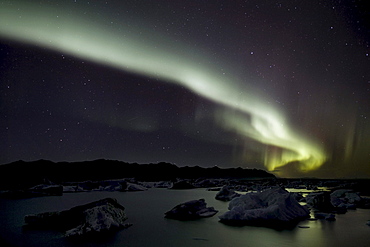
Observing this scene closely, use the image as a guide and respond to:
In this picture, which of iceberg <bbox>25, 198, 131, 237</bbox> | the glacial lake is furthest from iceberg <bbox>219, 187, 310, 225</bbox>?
iceberg <bbox>25, 198, 131, 237</bbox>

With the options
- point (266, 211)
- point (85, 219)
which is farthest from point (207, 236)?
point (85, 219)

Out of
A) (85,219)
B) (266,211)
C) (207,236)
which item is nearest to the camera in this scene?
(207,236)

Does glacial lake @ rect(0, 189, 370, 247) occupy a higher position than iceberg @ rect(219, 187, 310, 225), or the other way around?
iceberg @ rect(219, 187, 310, 225)

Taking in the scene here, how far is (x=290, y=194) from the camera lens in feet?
45.6

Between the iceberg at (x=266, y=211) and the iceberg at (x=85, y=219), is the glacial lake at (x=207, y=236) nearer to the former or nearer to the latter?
the iceberg at (x=85, y=219)

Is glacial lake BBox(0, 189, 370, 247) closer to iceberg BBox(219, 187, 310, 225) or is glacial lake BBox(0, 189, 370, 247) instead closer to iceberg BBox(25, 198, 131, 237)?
iceberg BBox(25, 198, 131, 237)

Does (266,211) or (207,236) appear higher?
(266,211)

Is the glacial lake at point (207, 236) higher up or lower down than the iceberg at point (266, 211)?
lower down

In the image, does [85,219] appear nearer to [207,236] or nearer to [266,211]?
[207,236]

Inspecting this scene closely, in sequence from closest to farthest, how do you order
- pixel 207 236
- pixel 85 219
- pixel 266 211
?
pixel 207 236 < pixel 85 219 < pixel 266 211

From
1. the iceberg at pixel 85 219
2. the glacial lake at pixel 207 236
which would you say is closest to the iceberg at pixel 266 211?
the glacial lake at pixel 207 236

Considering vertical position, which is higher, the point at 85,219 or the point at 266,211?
the point at 266,211

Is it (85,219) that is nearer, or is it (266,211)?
(85,219)

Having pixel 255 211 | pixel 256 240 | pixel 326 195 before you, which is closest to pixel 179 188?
pixel 326 195
